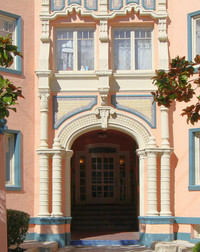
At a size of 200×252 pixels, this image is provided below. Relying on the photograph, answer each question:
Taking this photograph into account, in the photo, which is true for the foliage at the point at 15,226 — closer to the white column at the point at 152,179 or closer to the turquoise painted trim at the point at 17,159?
the turquoise painted trim at the point at 17,159

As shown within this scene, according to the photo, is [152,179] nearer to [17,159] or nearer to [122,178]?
[17,159]

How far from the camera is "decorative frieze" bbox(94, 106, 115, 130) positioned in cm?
1750

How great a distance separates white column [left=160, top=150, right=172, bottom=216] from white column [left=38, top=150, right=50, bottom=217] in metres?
3.44

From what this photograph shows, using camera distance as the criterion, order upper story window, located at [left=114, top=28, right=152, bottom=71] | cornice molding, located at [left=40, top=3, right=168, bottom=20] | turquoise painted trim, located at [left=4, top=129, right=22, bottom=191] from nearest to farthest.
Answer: turquoise painted trim, located at [left=4, top=129, right=22, bottom=191] < cornice molding, located at [left=40, top=3, right=168, bottom=20] < upper story window, located at [left=114, top=28, right=152, bottom=71]

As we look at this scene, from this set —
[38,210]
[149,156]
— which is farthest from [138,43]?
[38,210]

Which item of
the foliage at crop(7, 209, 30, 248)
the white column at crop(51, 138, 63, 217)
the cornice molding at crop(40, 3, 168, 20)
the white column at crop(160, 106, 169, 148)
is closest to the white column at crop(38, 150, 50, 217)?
the white column at crop(51, 138, 63, 217)

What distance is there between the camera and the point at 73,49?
1797cm

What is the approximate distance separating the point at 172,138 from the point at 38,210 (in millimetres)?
4663

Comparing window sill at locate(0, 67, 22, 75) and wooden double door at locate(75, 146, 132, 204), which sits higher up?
window sill at locate(0, 67, 22, 75)

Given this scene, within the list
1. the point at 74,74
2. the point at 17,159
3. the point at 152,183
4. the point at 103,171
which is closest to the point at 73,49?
the point at 74,74

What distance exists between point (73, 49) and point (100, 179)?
23.8 feet

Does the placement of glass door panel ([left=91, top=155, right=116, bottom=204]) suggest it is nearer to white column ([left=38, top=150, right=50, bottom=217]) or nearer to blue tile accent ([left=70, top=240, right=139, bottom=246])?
blue tile accent ([left=70, top=240, right=139, bottom=246])

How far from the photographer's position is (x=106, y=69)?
1745 centimetres

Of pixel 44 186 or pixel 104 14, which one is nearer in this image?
pixel 44 186
